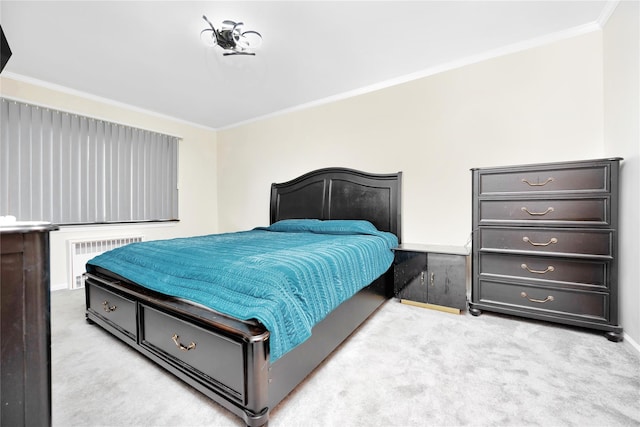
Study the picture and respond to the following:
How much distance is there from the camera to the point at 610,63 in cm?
224

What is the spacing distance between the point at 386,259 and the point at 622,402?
1.64 metres

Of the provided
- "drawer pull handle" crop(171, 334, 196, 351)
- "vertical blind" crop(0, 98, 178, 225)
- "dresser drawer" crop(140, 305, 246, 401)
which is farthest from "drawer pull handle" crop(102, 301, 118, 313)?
"vertical blind" crop(0, 98, 178, 225)

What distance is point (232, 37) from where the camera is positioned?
2.32 metres

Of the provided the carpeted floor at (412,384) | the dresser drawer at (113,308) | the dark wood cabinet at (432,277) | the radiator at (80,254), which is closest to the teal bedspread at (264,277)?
the dresser drawer at (113,308)

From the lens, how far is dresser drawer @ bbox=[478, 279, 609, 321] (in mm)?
2051

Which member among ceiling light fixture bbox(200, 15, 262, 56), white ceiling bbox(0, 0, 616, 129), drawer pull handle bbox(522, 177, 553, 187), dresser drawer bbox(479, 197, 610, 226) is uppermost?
white ceiling bbox(0, 0, 616, 129)

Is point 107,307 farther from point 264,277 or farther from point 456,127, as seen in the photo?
point 456,127

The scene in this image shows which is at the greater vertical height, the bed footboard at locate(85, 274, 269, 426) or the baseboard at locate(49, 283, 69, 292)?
the bed footboard at locate(85, 274, 269, 426)

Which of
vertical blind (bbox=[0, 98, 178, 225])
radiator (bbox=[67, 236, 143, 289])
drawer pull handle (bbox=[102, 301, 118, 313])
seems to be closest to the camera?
drawer pull handle (bbox=[102, 301, 118, 313])

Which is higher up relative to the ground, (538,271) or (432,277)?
(538,271)

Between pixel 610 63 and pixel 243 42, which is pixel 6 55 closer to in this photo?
pixel 243 42

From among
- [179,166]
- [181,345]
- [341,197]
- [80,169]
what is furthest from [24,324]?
[179,166]

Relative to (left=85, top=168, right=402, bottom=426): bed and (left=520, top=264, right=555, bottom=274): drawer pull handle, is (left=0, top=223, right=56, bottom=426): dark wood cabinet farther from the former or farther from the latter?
(left=520, top=264, right=555, bottom=274): drawer pull handle

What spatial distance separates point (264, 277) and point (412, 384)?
99cm
